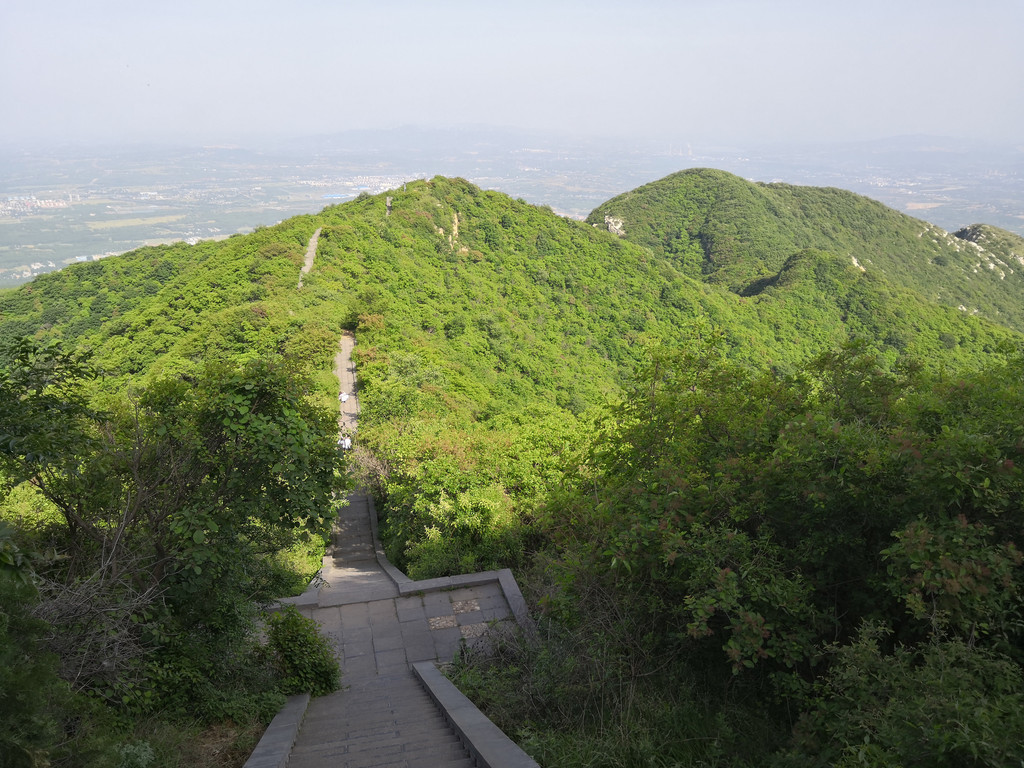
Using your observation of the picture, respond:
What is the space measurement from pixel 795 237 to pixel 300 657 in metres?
77.3

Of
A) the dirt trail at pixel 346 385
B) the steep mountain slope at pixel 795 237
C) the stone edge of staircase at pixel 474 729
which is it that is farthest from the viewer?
the steep mountain slope at pixel 795 237

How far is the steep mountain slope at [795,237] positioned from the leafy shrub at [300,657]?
60031 millimetres

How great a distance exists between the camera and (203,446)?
19.2ft

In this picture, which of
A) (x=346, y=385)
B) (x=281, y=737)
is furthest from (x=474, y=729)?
(x=346, y=385)

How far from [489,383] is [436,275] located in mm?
11727

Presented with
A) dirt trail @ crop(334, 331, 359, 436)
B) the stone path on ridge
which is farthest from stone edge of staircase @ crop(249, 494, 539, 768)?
dirt trail @ crop(334, 331, 359, 436)

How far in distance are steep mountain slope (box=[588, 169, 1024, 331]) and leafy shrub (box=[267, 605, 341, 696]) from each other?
60.0 m

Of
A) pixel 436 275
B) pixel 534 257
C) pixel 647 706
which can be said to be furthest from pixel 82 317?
pixel 647 706

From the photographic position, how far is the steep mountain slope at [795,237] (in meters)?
66.9

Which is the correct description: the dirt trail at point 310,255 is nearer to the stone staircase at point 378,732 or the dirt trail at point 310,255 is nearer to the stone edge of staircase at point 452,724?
the stone edge of staircase at point 452,724

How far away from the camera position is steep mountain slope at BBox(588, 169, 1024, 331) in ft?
220

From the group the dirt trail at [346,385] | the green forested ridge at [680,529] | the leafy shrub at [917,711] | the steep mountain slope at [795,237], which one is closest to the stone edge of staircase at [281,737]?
the green forested ridge at [680,529]

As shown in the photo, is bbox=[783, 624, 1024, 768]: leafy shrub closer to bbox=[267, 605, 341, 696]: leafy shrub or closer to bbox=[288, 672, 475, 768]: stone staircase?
bbox=[288, 672, 475, 768]: stone staircase

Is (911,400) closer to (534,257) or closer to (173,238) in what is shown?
(534,257)
